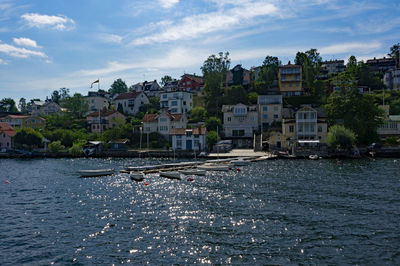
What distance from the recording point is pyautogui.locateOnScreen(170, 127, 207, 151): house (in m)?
87.4

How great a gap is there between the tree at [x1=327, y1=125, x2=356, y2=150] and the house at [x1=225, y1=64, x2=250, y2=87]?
196ft

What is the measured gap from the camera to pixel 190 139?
88.6m

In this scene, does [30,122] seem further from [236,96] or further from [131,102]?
[236,96]

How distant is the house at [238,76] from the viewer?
441ft

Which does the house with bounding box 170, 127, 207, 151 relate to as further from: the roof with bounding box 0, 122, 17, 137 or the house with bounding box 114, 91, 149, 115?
the roof with bounding box 0, 122, 17, 137

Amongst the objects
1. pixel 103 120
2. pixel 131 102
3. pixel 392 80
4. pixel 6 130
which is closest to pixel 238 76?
pixel 131 102

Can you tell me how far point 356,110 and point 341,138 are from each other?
11.5 meters

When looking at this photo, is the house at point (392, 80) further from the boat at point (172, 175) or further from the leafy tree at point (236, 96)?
the boat at point (172, 175)

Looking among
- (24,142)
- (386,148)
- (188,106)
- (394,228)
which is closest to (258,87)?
(188,106)

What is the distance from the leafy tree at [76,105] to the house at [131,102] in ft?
49.2

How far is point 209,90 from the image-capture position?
12288 centimetres

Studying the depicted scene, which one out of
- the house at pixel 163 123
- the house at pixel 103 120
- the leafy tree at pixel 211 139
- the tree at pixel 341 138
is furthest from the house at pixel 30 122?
the tree at pixel 341 138

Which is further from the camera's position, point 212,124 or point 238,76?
point 238,76

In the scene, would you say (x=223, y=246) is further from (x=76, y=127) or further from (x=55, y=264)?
(x=76, y=127)
